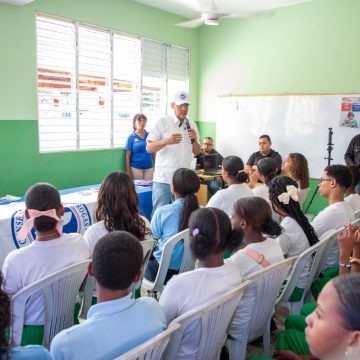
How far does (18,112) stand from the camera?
14.1 feet

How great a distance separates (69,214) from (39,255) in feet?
5.70

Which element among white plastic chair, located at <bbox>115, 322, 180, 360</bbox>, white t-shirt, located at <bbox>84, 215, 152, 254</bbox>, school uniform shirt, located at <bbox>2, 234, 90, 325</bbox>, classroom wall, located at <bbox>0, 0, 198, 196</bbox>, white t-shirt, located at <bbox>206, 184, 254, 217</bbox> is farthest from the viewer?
classroom wall, located at <bbox>0, 0, 198, 196</bbox>

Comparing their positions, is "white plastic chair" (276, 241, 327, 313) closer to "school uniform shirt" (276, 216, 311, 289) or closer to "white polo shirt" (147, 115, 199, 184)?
"school uniform shirt" (276, 216, 311, 289)

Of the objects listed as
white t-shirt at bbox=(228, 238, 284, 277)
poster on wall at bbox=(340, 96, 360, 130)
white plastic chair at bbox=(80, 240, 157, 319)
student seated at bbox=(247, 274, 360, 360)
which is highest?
poster on wall at bbox=(340, 96, 360, 130)

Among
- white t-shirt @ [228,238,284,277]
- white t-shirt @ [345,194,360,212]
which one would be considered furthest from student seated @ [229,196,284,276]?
white t-shirt @ [345,194,360,212]

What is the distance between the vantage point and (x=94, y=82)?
5164mm

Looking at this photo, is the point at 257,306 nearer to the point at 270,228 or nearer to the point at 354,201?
the point at 270,228

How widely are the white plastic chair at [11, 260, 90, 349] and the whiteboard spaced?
4560mm

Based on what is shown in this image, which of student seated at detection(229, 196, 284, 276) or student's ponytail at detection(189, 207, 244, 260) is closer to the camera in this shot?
student's ponytail at detection(189, 207, 244, 260)

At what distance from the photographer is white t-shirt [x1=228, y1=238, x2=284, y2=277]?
1.84 m

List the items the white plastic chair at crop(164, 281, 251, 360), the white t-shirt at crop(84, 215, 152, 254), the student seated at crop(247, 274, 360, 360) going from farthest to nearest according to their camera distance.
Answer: the white t-shirt at crop(84, 215, 152, 254)
the white plastic chair at crop(164, 281, 251, 360)
the student seated at crop(247, 274, 360, 360)

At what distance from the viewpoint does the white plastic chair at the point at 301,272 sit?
1950mm

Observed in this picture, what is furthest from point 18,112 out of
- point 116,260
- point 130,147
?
point 116,260

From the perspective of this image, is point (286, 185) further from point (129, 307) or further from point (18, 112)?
point (18, 112)
